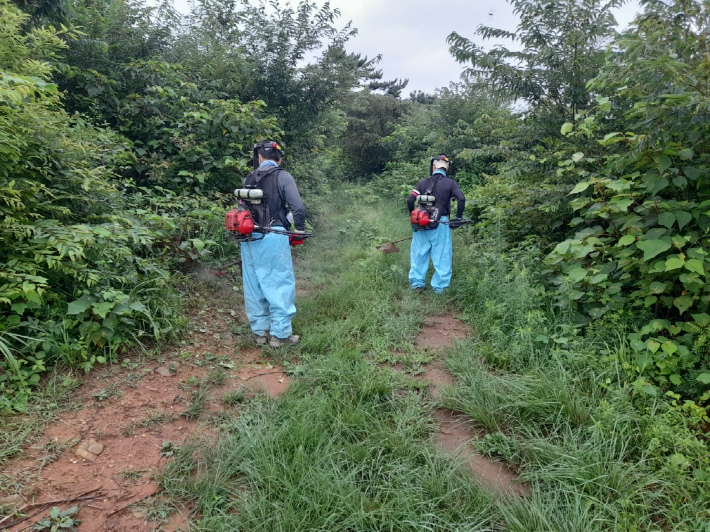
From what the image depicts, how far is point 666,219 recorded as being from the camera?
2.86m

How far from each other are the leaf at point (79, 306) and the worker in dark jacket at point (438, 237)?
381cm

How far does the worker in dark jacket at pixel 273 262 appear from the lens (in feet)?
13.0

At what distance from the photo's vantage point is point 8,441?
2355mm

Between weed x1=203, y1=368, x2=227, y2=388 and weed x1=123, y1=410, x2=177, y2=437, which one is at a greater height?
weed x1=203, y1=368, x2=227, y2=388

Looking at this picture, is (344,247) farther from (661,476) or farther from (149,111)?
(661,476)

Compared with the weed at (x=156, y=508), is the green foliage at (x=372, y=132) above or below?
above

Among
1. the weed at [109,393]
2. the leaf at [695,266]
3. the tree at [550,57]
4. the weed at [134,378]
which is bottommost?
the weed at [109,393]

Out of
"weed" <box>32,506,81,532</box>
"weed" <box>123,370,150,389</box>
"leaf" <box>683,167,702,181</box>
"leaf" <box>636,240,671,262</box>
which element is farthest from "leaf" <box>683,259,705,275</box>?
"weed" <box>123,370,150,389</box>

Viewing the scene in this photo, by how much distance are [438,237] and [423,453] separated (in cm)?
351

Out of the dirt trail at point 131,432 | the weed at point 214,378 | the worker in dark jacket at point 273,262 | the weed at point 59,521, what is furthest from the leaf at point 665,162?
the weed at point 59,521

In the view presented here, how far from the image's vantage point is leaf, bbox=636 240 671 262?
2766mm

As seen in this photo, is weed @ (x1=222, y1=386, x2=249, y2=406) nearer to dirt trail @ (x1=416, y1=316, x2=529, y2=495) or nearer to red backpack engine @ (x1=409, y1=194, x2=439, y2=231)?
dirt trail @ (x1=416, y1=316, x2=529, y2=495)

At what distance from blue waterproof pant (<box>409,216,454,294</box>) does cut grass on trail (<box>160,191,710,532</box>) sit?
1.58 metres

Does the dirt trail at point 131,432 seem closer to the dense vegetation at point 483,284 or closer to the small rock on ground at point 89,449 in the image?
the small rock on ground at point 89,449
